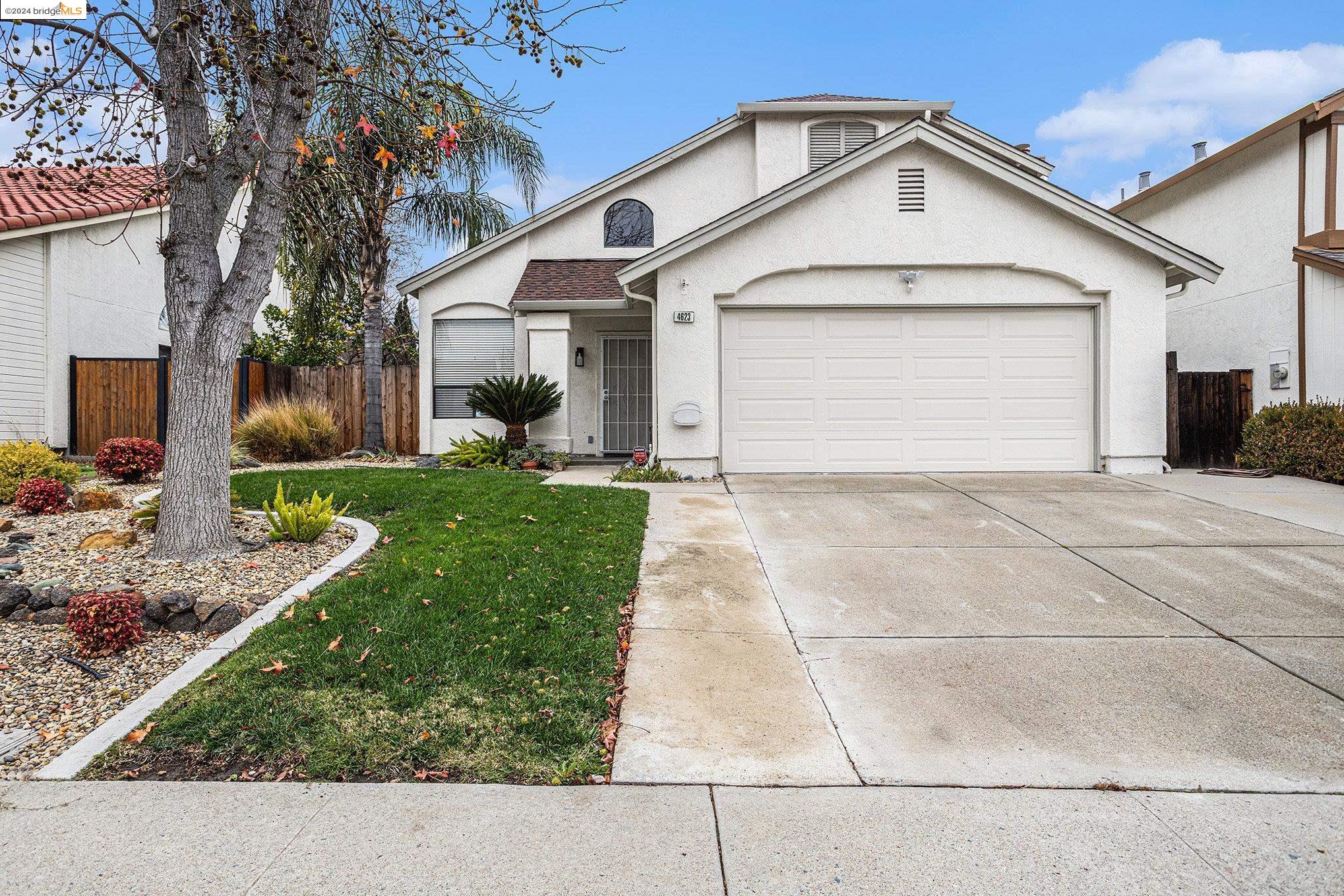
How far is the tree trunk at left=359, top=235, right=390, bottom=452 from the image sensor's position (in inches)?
544

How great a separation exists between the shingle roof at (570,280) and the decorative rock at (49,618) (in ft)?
28.4

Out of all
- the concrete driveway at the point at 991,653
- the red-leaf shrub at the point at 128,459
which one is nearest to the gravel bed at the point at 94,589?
the red-leaf shrub at the point at 128,459

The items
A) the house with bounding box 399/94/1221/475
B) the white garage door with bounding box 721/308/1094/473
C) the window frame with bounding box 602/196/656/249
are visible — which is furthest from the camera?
the window frame with bounding box 602/196/656/249

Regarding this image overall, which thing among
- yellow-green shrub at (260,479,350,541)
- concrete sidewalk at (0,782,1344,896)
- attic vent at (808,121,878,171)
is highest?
attic vent at (808,121,878,171)

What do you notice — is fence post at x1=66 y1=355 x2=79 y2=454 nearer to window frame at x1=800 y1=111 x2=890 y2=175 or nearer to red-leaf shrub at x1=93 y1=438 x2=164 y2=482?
red-leaf shrub at x1=93 y1=438 x2=164 y2=482

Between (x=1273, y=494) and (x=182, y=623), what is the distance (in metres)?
10.9

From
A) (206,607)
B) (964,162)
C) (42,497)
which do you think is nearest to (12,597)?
(206,607)

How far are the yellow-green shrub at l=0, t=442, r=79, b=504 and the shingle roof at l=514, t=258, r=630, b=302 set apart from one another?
254 inches

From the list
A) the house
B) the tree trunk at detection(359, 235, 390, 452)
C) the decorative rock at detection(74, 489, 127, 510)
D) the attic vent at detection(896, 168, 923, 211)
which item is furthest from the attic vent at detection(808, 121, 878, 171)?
the decorative rock at detection(74, 489, 127, 510)

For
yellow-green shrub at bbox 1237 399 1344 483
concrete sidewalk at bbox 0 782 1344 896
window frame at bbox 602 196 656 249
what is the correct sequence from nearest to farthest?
concrete sidewalk at bbox 0 782 1344 896 < yellow-green shrub at bbox 1237 399 1344 483 < window frame at bbox 602 196 656 249

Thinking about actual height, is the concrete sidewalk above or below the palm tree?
below

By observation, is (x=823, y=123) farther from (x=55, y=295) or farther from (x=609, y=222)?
(x=55, y=295)

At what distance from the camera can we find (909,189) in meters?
10.5

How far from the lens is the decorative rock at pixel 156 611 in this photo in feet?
14.9
